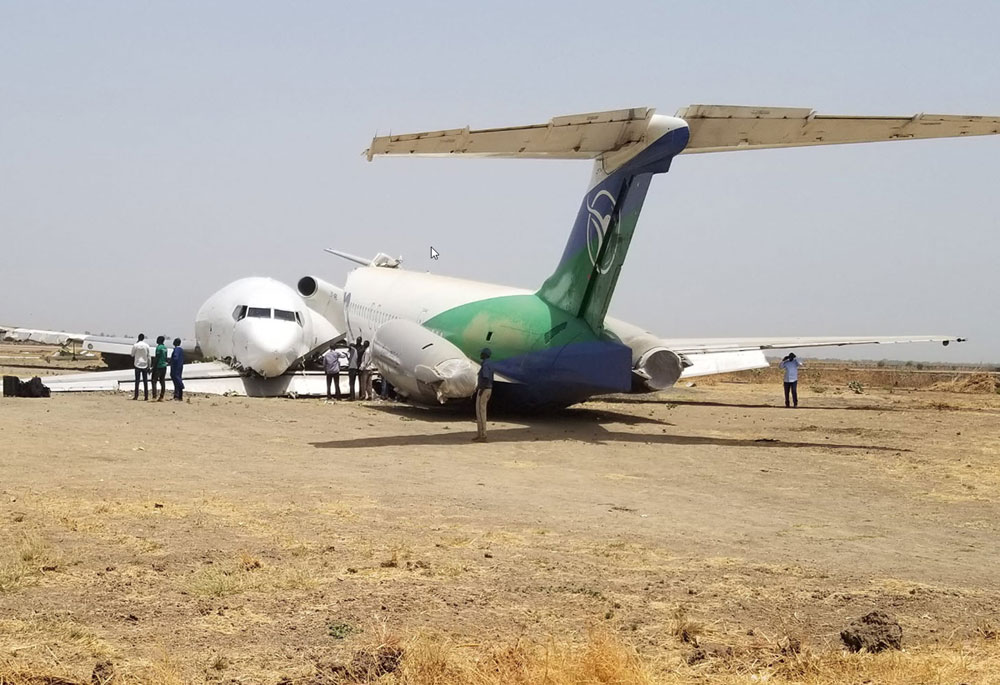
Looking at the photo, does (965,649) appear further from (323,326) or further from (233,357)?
(323,326)

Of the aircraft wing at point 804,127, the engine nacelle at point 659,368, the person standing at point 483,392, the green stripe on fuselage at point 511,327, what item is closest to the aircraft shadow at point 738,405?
the engine nacelle at point 659,368

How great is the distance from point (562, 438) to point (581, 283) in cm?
251

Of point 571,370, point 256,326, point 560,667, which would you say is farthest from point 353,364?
point 560,667

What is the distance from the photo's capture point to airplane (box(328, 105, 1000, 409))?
13.4m

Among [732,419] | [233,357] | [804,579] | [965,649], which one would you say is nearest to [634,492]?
[804,579]

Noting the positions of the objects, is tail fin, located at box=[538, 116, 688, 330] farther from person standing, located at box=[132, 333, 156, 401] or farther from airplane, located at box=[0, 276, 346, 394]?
airplane, located at box=[0, 276, 346, 394]

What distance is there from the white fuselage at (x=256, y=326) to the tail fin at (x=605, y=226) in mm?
9589

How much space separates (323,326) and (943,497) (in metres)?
19.9

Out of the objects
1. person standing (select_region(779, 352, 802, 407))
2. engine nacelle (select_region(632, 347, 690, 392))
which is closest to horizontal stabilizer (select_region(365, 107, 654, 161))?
engine nacelle (select_region(632, 347, 690, 392))

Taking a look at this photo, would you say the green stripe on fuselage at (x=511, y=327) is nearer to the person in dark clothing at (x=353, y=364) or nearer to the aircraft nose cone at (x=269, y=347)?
the person in dark clothing at (x=353, y=364)

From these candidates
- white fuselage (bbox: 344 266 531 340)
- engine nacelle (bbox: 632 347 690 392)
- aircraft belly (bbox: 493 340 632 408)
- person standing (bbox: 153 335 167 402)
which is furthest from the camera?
person standing (bbox: 153 335 167 402)

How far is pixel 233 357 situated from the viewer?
25047mm

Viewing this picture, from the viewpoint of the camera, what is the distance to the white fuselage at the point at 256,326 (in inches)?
931

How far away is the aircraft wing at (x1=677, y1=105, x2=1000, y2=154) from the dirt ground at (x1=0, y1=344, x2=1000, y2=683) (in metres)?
4.40
